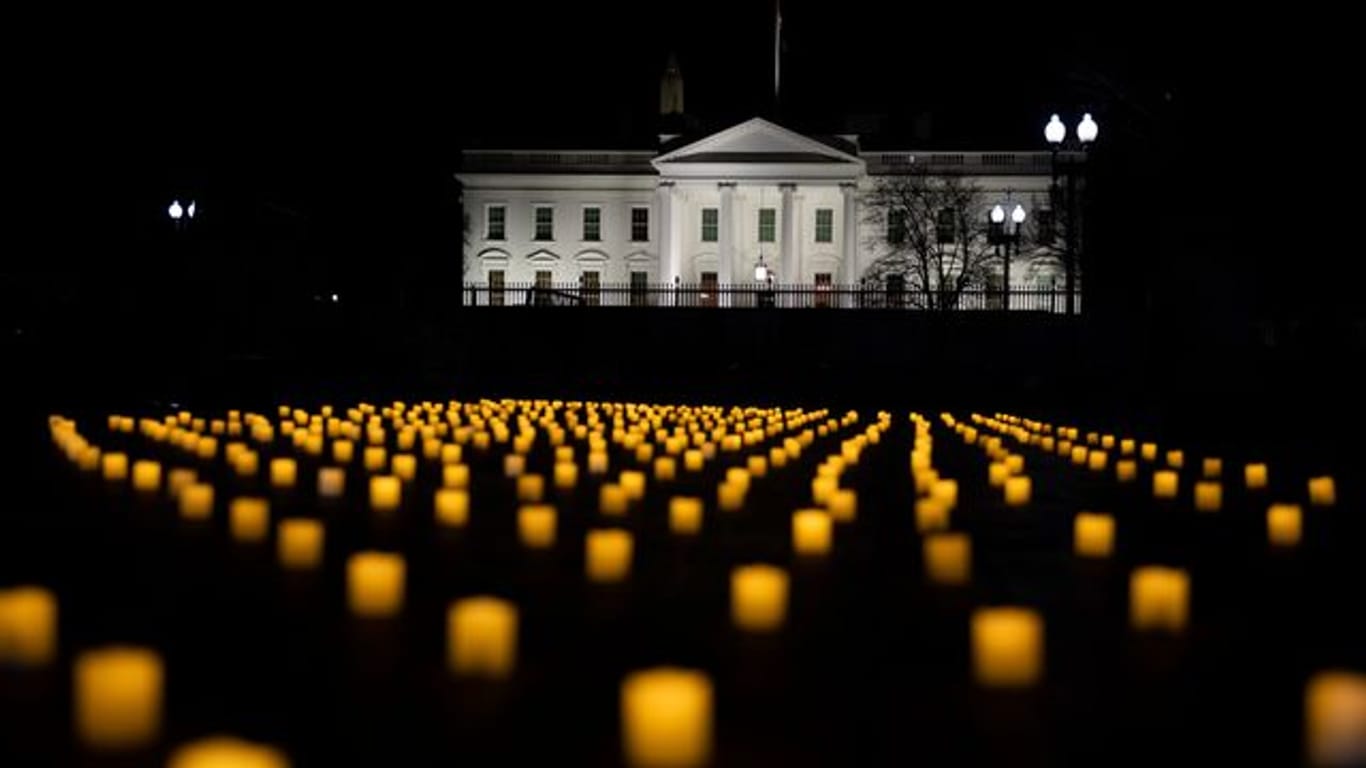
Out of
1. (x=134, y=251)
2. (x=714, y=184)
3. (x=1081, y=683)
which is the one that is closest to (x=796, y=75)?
(x=714, y=184)

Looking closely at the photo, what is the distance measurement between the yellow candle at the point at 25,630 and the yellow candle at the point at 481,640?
151cm

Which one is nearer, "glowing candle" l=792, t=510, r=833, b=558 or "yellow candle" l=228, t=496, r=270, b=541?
"glowing candle" l=792, t=510, r=833, b=558

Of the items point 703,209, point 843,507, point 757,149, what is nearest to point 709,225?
point 703,209

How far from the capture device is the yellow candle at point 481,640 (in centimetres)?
601

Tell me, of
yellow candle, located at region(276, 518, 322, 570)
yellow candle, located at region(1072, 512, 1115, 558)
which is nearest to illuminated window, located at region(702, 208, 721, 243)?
yellow candle, located at region(1072, 512, 1115, 558)

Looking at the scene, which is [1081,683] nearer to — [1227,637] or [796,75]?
[1227,637]

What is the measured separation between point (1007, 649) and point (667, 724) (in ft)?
6.29

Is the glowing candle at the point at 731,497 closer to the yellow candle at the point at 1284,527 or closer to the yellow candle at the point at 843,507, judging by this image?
the yellow candle at the point at 843,507

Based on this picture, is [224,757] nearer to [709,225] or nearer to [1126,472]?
[1126,472]

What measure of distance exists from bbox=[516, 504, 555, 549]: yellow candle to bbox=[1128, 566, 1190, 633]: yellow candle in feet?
11.8

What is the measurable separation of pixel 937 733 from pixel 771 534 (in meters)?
5.54

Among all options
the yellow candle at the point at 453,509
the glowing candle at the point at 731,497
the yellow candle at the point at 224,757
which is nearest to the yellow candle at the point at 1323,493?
the glowing candle at the point at 731,497

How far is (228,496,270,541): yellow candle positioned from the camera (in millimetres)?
9727

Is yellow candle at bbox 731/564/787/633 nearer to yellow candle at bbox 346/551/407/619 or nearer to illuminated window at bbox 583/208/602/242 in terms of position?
yellow candle at bbox 346/551/407/619
